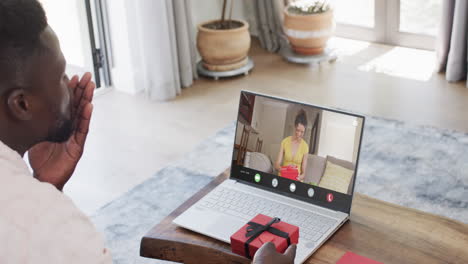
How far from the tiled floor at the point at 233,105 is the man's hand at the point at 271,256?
1.60 m

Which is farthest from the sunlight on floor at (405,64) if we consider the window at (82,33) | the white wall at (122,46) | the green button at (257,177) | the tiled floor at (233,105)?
the green button at (257,177)

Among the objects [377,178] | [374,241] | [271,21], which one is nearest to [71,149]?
[374,241]

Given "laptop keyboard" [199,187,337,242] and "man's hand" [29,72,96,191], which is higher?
"man's hand" [29,72,96,191]

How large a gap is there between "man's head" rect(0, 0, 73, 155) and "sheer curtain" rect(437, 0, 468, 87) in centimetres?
318

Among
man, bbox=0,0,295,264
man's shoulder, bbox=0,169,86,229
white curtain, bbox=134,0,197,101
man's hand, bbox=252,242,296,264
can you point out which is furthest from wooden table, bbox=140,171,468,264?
white curtain, bbox=134,0,197,101

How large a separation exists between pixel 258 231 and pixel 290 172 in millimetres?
289

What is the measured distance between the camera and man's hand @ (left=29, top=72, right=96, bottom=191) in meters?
1.62

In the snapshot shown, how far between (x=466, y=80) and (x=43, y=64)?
11.1ft

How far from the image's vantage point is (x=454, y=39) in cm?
393

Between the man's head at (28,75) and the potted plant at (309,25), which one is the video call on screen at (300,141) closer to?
the man's head at (28,75)

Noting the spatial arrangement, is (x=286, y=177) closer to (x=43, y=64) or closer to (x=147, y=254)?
(x=147, y=254)

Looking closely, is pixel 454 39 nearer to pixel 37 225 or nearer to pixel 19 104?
pixel 19 104

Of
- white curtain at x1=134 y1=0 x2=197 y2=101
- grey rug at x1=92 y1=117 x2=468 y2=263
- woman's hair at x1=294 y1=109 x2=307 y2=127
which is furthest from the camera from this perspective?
white curtain at x1=134 y1=0 x2=197 y2=101

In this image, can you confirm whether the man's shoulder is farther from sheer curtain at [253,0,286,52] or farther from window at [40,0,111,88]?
sheer curtain at [253,0,286,52]
